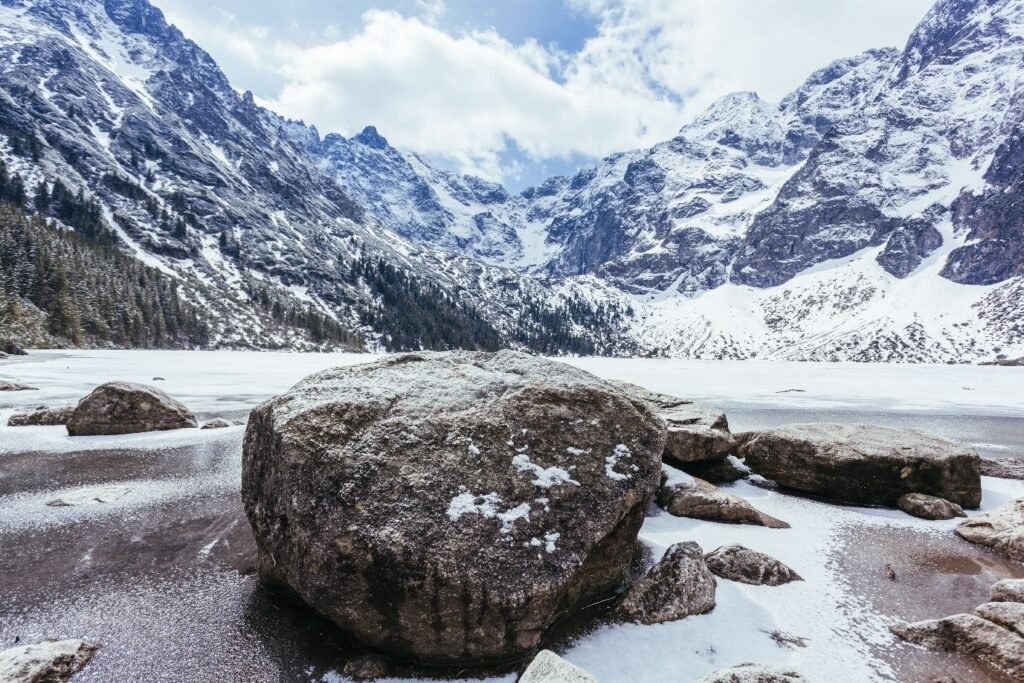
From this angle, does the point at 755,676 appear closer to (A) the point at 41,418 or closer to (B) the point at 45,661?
(B) the point at 45,661

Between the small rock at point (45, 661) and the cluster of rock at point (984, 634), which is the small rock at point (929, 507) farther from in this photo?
the small rock at point (45, 661)

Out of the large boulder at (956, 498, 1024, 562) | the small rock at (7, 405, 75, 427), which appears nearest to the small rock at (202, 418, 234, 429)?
the small rock at (7, 405, 75, 427)

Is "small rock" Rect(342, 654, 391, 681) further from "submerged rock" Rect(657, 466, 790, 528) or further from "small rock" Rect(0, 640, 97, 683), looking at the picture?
"submerged rock" Rect(657, 466, 790, 528)

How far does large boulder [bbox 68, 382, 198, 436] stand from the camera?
1437 cm

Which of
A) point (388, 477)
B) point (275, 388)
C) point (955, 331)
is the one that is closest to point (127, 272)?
point (275, 388)

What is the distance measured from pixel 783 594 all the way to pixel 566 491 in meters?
Answer: 3.33

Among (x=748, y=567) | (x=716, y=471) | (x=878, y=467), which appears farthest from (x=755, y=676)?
(x=716, y=471)

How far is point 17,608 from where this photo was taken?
18.6 feet

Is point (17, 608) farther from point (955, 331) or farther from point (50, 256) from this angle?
point (955, 331)

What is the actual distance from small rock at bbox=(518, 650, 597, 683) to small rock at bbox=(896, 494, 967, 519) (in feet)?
30.7

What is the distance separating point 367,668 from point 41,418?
17.3m

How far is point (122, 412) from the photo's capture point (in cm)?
1484

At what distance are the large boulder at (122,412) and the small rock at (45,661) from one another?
1205cm

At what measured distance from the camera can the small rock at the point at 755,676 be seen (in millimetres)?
4180
